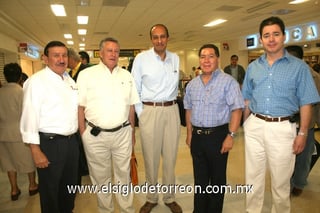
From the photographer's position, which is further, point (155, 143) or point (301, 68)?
point (155, 143)

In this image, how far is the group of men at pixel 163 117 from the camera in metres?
2.15

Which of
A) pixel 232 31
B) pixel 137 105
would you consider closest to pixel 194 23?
pixel 232 31

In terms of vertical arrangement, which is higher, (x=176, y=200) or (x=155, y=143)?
(x=155, y=143)

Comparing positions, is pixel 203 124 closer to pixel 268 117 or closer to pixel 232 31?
pixel 268 117

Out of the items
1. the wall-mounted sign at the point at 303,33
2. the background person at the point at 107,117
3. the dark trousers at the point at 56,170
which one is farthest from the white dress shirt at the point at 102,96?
the wall-mounted sign at the point at 303,33

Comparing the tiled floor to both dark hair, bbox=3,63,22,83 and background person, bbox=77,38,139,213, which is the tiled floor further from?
dark hair, bbox=3,63,22,83

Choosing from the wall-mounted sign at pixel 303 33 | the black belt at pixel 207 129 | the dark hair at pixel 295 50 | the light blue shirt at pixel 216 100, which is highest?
the wall-mounted sign at pixel 303 33

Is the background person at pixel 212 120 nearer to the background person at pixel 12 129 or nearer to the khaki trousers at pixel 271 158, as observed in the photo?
the khaki trousers at pixel 271 158

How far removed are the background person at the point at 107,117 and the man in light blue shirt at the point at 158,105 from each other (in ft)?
0.62

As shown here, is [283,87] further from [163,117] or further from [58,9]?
[58,9]

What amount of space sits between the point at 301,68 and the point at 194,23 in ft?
26.1

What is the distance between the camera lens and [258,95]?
227 cm

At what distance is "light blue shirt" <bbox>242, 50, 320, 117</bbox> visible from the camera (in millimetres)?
2100

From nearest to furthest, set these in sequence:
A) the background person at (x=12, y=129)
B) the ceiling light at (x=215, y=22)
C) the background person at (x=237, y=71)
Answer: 1. the background person at (x=12, y=129)
2. the background person at (x=237, y=71)
3. the ceiling light at (x=215, y=22)
